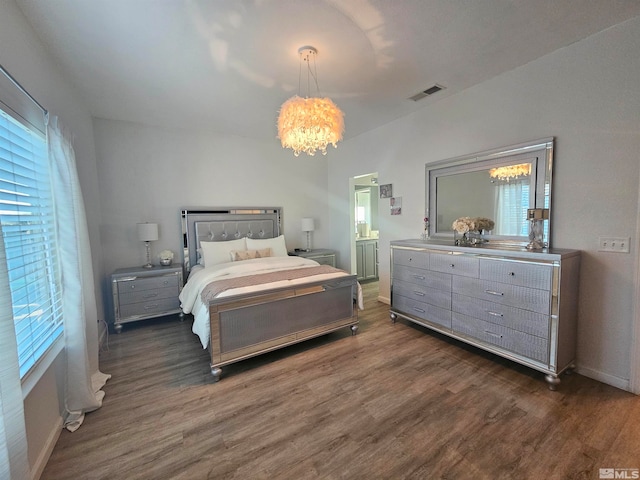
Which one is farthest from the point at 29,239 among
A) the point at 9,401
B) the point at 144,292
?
the point at 144,292

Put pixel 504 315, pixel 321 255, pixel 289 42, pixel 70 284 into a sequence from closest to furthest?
pixel 70 284 < pixel 289 42 < pixel 504 315 < pixel 321 255

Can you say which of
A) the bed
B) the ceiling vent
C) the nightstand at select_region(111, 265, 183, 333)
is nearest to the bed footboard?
the bed

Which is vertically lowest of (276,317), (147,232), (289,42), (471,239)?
(276,317)

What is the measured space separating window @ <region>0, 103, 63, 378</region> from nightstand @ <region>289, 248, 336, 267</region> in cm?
318

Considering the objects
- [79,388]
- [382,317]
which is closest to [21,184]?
[79,388]

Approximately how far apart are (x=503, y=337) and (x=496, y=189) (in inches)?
59.2

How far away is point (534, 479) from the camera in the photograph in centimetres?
142

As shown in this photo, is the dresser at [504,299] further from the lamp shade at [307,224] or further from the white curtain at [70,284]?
the white curtain at [70,284]

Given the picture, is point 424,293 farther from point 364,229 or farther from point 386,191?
→ point 364,229

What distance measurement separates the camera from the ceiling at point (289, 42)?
1815mm

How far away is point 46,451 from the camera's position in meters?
1.61

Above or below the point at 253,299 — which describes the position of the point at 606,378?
below

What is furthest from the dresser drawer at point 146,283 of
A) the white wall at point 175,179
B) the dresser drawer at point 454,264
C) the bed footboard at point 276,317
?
the dresser drawer at point 454,264

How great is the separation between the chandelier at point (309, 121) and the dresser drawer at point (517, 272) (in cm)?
183
